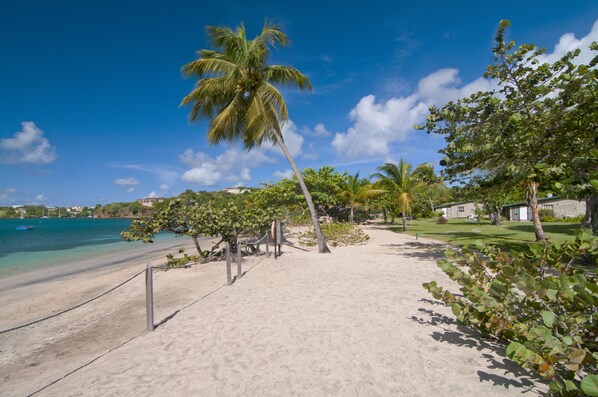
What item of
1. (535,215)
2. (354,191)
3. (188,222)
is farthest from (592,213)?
(354,191)

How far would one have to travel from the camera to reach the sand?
2.94m

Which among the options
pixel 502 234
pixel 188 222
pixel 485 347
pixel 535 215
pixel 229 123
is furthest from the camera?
pixel 502 234

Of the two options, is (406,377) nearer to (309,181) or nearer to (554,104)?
(554,104)

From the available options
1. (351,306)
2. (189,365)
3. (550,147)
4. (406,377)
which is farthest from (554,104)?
(189,365)

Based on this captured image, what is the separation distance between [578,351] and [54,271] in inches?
725

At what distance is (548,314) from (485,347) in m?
1.47

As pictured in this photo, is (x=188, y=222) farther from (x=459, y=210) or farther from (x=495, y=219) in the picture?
(x=459, y=210)

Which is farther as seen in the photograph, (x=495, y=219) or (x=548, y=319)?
(x=495, y=219)

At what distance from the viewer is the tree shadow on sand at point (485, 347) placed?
2826 mm

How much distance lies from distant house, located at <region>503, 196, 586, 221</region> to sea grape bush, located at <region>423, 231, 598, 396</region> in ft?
98.0

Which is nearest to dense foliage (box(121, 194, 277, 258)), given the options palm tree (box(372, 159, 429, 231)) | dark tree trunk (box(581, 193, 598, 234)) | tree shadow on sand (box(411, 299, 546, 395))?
tree shadow on sand (box(411, 299, 546, 395))

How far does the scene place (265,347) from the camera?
12.4 feet

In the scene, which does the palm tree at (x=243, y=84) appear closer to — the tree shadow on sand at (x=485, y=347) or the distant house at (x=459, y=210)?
the tree shadow on sand at (x=485, y=347)

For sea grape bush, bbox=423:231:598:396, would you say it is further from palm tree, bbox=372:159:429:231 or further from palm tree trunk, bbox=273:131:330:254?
palm tree, bbox=372:159:429:231
